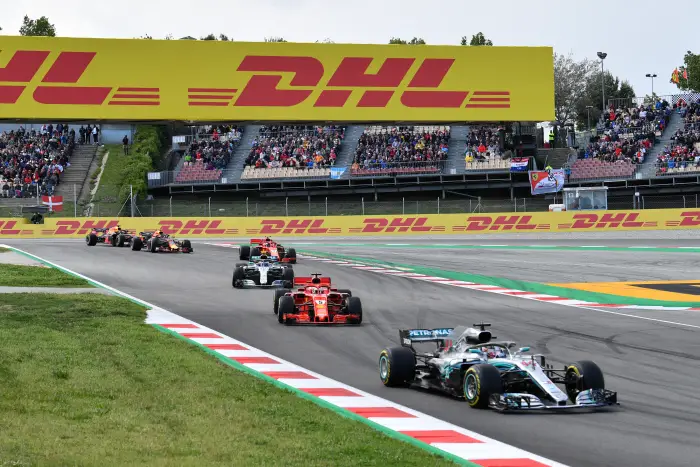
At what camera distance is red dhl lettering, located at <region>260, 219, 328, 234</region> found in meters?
51.7

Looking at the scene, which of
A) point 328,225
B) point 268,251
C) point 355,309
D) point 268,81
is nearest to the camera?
point 355,309

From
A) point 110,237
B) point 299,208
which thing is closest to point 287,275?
point 110,237

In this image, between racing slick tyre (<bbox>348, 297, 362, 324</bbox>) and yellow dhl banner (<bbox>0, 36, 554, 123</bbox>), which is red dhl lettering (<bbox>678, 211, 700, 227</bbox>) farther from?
racing slick tyre (<bbox>348, 297, 362, 324</bbox>)

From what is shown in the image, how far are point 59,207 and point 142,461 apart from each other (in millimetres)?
47592

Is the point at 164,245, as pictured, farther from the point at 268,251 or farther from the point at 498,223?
the point at 498,223

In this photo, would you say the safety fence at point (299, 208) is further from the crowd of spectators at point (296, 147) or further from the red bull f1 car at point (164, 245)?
the red bull f1 car at point (164, 245)

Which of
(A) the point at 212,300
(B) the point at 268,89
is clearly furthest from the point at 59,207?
(A) the point at 212,300

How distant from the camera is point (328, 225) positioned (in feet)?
170

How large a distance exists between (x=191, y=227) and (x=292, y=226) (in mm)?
5061

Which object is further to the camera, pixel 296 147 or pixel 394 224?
pixel 296 147

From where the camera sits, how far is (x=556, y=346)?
15336mm

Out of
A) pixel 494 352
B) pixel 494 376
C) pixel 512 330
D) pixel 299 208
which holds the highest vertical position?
pixel 299 208

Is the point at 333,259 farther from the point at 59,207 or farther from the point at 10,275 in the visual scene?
the point at 59,207

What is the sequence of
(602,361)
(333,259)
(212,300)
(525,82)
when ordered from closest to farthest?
(602,361) → (212,300) → (333,259) → (525,82)
